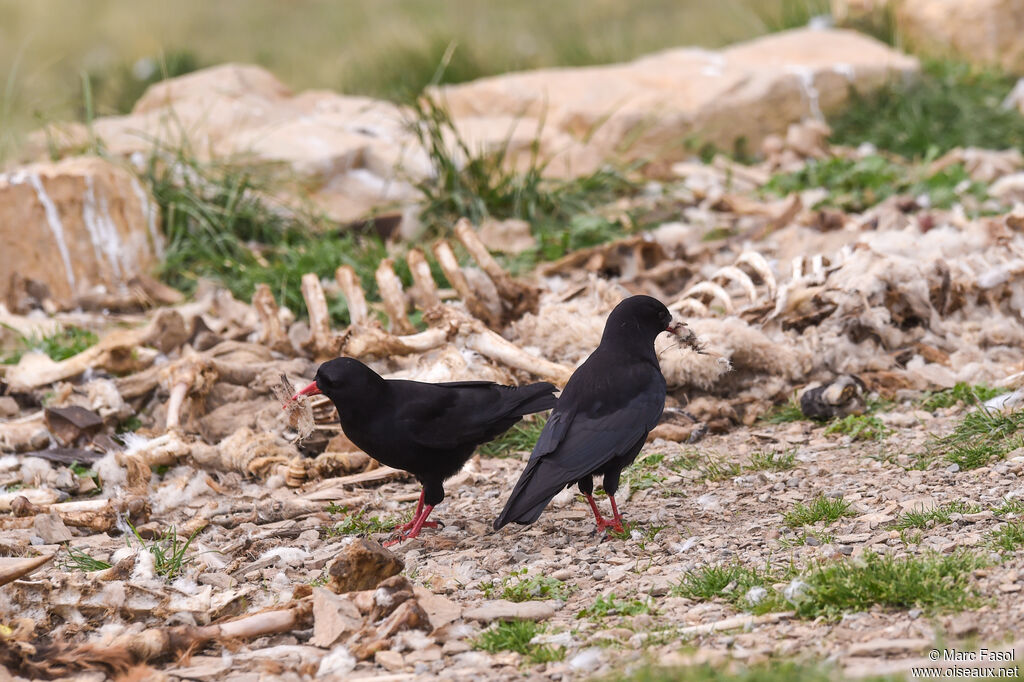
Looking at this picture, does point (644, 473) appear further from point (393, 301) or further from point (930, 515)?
point (393, 301)

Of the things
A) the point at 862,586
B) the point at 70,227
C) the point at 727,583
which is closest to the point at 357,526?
the point at 727,583

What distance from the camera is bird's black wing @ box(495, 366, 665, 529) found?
3.90 metres

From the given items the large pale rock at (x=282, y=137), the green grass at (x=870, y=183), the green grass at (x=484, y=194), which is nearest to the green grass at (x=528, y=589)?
the green grass at (x=484, y=194)

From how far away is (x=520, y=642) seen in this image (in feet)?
10.7

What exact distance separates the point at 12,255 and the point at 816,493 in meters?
5.95

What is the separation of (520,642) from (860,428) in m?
2.63

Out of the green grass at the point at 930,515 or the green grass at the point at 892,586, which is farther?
the green grass at the point at 930,515

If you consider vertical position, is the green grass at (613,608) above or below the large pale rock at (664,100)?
below

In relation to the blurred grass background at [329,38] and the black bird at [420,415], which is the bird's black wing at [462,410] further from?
the blurred grass background at [329,38]

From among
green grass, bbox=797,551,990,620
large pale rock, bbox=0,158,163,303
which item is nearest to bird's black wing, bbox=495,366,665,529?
green grass, bbox=797,551,990,620

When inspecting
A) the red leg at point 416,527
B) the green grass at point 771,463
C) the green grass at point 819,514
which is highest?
the red leg at point 416,527

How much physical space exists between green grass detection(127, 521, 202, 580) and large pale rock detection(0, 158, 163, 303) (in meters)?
3.87

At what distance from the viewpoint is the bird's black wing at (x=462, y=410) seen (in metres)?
4.31

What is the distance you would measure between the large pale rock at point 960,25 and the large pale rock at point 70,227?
9.69 m
